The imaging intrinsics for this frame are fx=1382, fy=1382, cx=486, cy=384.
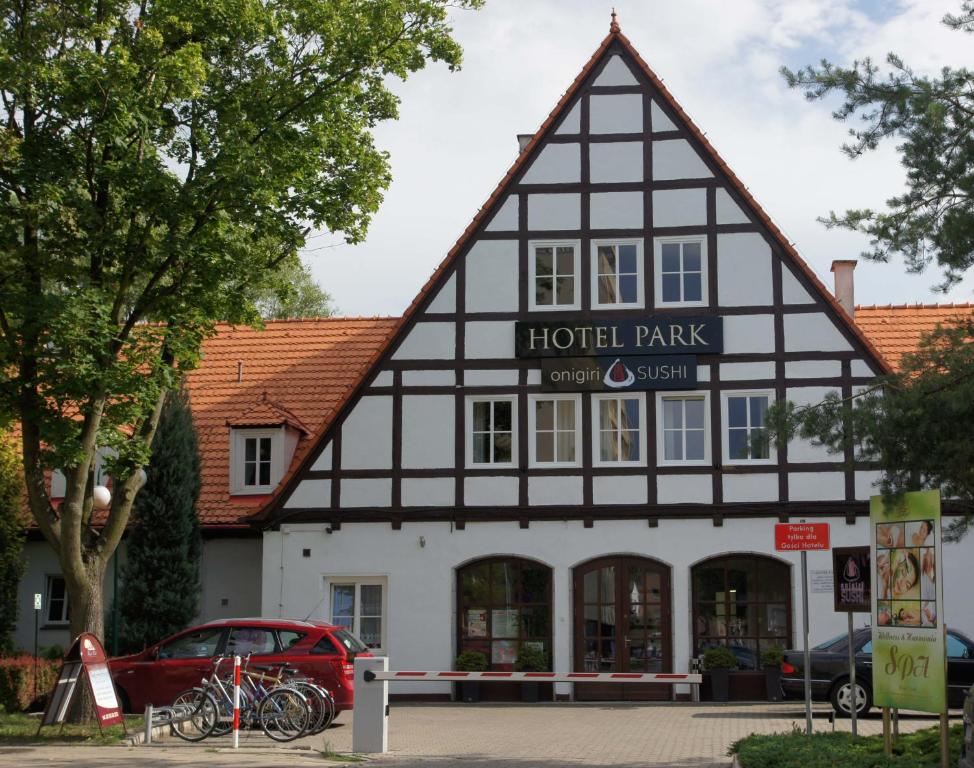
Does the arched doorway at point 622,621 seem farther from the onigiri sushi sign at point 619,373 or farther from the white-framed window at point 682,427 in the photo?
the onigiri sushi sign at point 619,373

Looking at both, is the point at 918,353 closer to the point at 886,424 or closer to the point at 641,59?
the point at 886,424

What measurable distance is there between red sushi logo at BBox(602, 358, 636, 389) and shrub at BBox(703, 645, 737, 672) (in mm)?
5166

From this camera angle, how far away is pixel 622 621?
2572cm

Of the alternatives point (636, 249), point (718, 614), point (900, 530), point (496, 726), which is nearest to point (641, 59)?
point (636, 249)

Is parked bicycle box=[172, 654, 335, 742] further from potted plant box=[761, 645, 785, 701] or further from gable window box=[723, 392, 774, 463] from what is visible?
gable window box=[723, 392, 774, 463]

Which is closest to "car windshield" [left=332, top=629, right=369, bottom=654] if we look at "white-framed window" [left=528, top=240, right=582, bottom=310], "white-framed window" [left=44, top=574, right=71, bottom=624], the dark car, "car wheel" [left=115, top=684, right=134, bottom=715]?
"car wheel" [left=115, top=684, right=134, bottom=715]

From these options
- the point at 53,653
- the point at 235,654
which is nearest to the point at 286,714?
the point at 235,654

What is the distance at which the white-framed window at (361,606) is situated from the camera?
26469 millimetres

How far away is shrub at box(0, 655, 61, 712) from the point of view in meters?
23.1

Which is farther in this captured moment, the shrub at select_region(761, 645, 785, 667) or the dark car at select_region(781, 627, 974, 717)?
the shrub at select_region(761, 645, 785, 667)

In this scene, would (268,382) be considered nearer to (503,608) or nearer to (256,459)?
(256,459)

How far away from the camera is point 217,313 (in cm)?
1980

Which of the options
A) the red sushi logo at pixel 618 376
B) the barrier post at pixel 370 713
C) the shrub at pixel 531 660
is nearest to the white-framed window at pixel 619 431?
the red sushi logo at pixel 618 376

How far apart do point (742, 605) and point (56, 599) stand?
14.0 meters
